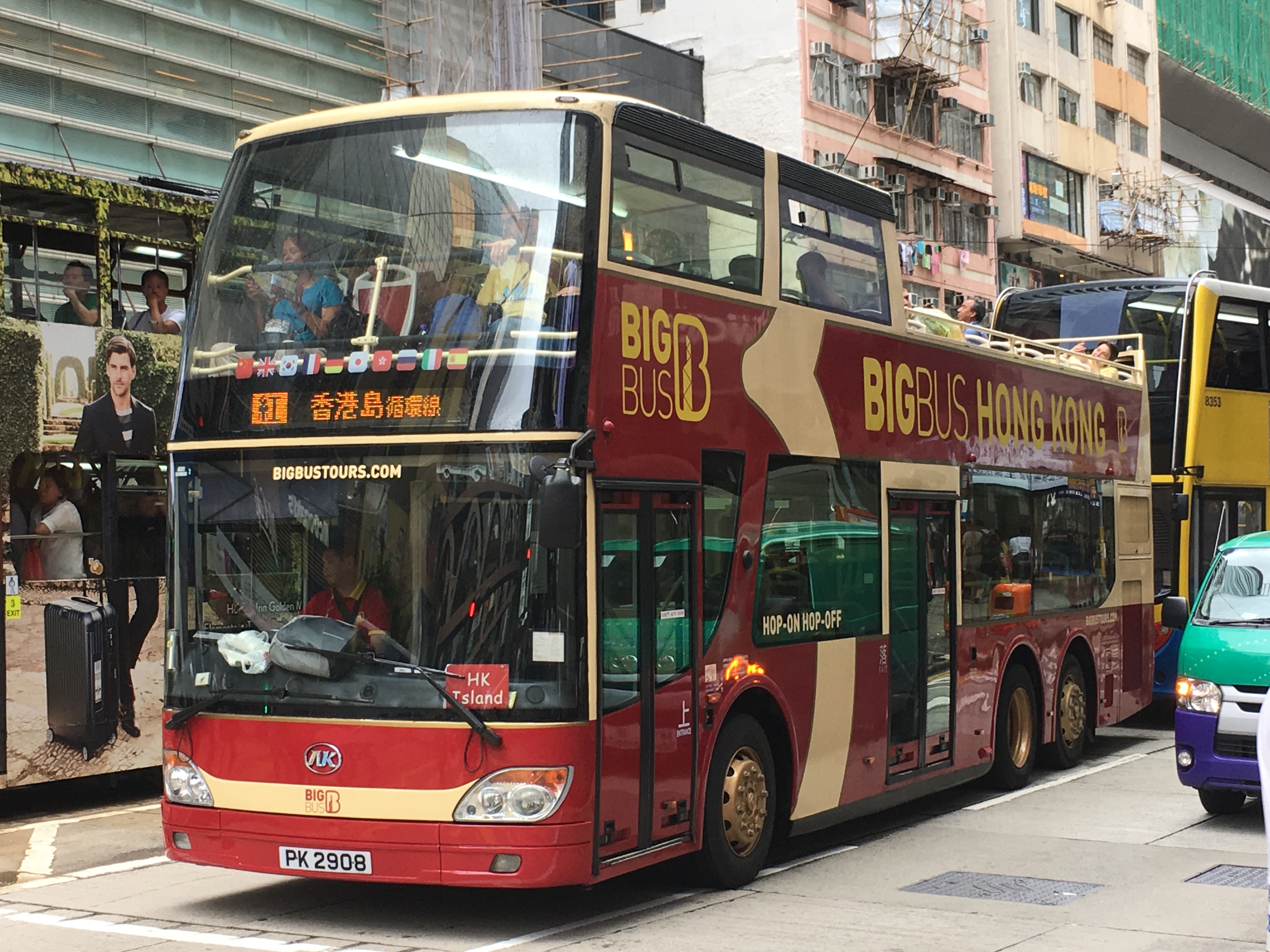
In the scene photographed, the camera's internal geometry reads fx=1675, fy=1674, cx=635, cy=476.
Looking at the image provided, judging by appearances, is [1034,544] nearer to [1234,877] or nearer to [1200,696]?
[1200,696]

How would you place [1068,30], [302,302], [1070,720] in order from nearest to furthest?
[302,302] → [1070,720] → [1068,30]

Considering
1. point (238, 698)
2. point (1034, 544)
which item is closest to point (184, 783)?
point (238, 698)

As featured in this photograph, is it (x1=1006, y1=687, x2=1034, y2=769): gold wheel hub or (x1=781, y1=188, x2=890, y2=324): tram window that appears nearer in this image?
(x1=781, y1=188, x2=890, y2=324): tram window

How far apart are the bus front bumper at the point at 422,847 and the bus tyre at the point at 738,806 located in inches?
51.0

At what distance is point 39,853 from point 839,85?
29.3 m

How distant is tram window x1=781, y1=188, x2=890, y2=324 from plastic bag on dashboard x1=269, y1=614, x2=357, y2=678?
350 cm

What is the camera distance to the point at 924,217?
38.8m

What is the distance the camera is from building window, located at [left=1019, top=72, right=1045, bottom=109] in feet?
142

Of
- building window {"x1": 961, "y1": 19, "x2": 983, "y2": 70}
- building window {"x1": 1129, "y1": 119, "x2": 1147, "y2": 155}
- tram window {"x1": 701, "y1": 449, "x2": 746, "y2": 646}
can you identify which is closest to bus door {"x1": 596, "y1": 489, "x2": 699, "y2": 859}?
tram window {"x1": 701, "y1": 449, "x2": 746, "y2": 646}

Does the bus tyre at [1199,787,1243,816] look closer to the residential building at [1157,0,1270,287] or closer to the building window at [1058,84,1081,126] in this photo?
the building window at [1058,84,1081,126]

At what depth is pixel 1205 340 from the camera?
1719cm

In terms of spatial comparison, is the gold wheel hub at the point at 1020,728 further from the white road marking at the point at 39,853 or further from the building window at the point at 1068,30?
the building window at the point at 1068,30

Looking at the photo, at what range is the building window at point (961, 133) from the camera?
39.9m

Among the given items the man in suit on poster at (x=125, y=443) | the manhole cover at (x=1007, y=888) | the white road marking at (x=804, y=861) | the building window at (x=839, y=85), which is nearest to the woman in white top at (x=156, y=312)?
the man in suit on poster at (x=125, y=443)
